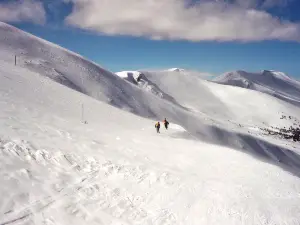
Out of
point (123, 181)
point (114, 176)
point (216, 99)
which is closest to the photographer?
point (123, 181)

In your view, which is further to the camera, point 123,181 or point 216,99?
point 216,99

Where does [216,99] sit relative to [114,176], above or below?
above

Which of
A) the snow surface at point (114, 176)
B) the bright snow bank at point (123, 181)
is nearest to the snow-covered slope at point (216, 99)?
the snow surface at point (114, 176)

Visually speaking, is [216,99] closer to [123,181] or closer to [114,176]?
[114,176]

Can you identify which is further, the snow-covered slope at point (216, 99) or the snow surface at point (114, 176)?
the snow-covered slope at point (216, 99)

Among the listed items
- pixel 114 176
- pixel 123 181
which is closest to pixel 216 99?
pixel 114 176

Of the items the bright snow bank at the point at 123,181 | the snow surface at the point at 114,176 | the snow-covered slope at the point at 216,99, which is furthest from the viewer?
the snow-covered slope at the point at 216,99

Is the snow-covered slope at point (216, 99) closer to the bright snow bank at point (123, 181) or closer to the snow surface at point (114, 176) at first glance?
the snow surface at point (114, 176)

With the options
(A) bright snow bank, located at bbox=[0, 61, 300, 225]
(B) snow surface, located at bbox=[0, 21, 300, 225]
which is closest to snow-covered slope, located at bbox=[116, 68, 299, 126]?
(B) snow surface, located at bbox=[0, 21, 300, 225]

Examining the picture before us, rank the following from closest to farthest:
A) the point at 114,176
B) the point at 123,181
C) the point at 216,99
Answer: the point at 123,181, the point at 114,176, the point at 216,99

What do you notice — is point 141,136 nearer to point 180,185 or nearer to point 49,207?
point 180,185

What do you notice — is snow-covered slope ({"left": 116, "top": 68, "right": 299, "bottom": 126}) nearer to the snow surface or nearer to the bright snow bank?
the snow surface

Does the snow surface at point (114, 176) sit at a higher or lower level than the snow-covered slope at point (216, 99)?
lower

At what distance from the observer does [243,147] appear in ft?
169
